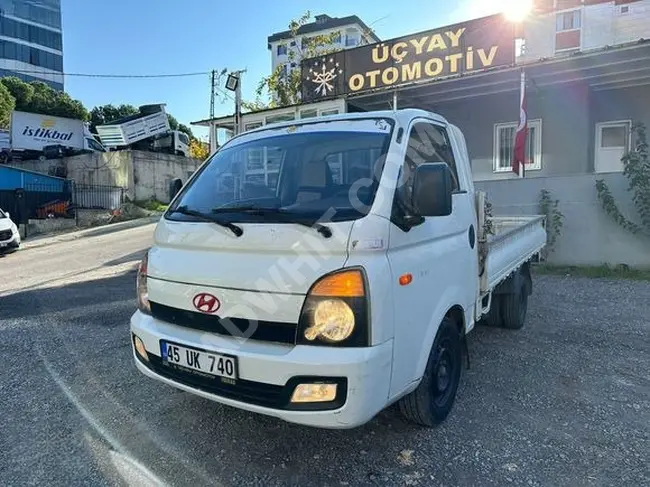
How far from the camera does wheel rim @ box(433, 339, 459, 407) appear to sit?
9.60 ft

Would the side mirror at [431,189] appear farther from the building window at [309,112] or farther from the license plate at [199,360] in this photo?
the building window at [309,112]

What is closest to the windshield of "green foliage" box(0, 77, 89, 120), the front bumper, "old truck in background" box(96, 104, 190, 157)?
the front bumper

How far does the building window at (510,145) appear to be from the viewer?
1122 cm

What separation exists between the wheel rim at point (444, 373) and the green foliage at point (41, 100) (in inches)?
1889


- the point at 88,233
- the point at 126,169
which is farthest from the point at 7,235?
the point at 126,169

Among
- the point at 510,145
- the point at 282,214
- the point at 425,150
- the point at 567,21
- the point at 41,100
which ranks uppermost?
the point at 41,100

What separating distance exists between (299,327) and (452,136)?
2.08 metres

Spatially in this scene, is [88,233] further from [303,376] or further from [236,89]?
[303,376]

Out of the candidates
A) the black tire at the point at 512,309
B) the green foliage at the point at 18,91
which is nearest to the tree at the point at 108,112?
the green foliage at the point at 18,91

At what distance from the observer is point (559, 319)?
5.62m

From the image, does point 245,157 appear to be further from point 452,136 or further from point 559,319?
point 559,319

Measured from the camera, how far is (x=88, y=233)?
1653cm

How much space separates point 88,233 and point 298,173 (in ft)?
52.0

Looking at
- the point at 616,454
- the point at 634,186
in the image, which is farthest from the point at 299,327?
the point at 634,186
